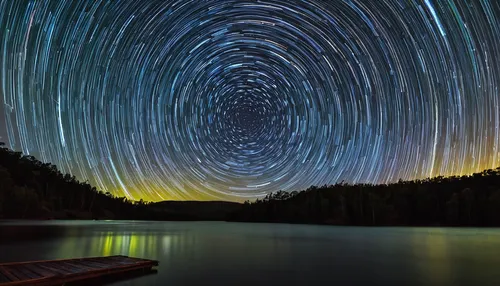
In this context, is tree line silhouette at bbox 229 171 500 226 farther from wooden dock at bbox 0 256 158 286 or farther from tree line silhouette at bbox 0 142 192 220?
wooden dock at bbox 0 256 158 286

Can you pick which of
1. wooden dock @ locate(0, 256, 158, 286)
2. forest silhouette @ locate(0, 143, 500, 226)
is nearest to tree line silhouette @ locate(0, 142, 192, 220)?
forest silhouette @ locate(0, 143, 500, 226)

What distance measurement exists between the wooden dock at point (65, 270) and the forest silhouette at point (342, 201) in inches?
3936

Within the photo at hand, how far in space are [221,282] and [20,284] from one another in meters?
7.15

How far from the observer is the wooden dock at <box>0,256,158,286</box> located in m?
13.4

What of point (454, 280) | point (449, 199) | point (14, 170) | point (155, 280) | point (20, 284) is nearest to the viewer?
point (20, 284)

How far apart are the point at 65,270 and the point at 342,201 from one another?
137 m

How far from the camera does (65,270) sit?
15.6 m

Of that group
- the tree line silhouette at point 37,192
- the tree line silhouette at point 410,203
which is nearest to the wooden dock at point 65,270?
the tree line silhouette at point 37,192

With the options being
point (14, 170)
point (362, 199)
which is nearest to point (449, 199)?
point (362, 199)

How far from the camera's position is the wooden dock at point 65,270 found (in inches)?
527

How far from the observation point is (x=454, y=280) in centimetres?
1812

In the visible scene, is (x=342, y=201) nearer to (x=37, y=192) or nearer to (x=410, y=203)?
(x=410, y=203)

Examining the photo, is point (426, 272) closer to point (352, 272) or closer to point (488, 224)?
point (352, 272)

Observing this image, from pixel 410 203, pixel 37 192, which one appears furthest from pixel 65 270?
pixel 37 192
